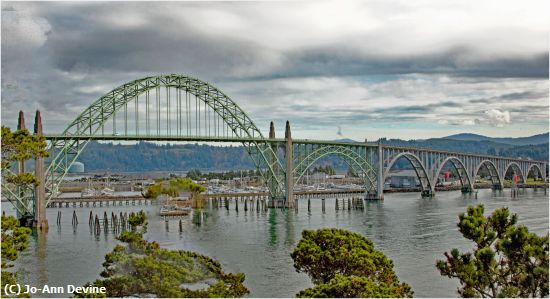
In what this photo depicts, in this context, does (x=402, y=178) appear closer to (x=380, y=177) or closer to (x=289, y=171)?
(x=380, y=177)

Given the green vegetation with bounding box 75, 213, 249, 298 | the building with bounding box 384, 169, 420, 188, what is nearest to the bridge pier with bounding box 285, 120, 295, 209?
the green vegetation with bounding box 75, 213, 249, 298

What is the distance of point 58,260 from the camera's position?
40000 mm

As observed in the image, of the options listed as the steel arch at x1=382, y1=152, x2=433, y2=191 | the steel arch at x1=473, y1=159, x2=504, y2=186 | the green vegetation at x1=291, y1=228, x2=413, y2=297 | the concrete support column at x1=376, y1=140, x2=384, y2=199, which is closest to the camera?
the green vegetation at x1=291, y1=228, x2=413, y2=297

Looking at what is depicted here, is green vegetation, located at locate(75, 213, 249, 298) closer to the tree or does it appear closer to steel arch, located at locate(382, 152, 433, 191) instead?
the tree

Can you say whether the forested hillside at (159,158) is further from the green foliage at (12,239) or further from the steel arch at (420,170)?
the green foliage at (12,239)

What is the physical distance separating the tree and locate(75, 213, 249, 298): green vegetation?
21.8 ft

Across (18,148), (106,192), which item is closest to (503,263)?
(18,148)

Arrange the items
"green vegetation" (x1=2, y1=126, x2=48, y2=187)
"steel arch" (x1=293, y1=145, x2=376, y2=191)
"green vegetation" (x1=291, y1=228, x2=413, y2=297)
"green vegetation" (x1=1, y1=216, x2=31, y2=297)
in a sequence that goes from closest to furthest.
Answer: "green vegetation" (x1=1, y1=216, x2=31, y2=297) < "green vegetation" (x1=2, y1=126, x2=48, y2=187) < "green vegetation" (x1=291, y1=228, x2=413, y2=297) < "steel arch" (x1=293, y1=145, x2=376, y2=191)

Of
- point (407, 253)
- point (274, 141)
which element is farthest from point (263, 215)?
point (407, 253)

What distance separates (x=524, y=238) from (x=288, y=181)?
62.0 metres

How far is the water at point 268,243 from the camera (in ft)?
107

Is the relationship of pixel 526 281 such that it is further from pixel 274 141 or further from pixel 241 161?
pixel 241 161

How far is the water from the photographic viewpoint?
107 feet

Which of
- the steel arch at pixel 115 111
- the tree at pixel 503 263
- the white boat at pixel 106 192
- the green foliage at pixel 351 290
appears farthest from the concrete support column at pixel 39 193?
the white boat at pixel 106 192
